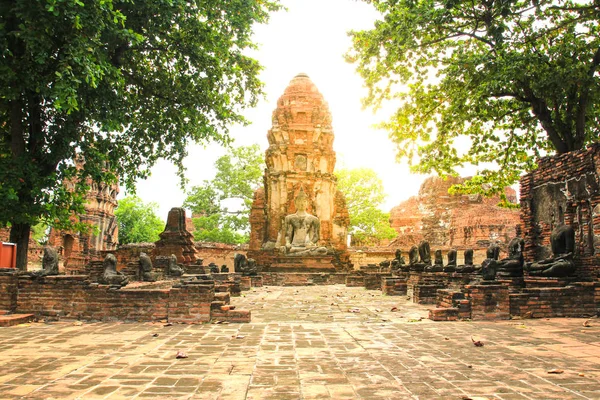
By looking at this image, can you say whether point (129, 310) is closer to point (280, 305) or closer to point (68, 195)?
point (280, 305)

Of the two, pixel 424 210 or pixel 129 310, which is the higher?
pixel 424 210

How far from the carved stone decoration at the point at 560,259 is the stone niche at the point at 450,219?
18.9 m

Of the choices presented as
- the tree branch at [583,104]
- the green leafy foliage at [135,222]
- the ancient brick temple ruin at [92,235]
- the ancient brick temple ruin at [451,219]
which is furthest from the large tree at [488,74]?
the green leafy foliage at [135,222]

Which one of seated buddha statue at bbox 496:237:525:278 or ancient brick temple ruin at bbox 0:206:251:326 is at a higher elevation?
seated buddha statue at bbox 496:237:525:278

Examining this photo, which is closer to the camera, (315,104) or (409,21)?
(409,21)

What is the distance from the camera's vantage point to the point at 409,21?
41.5 ft

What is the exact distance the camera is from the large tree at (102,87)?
9.47m

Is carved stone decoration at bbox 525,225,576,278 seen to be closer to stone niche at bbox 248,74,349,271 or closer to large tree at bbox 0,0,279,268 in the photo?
large tree at bbox 0,0,279,268

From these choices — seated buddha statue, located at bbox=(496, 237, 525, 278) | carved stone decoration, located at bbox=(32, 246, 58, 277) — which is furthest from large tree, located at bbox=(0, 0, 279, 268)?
seated buddha statue, located at bbox=(496, 237, 525, 278)

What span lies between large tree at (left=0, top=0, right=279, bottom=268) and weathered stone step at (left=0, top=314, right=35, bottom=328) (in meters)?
3.09

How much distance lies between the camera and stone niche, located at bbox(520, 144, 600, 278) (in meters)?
11.4

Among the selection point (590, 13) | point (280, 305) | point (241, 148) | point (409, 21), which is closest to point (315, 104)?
point (241, 148)

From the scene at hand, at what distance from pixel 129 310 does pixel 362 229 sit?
1291 inches

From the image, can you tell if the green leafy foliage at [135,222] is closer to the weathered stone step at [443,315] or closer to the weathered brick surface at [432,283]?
the weathered brick surface at [432,283]
